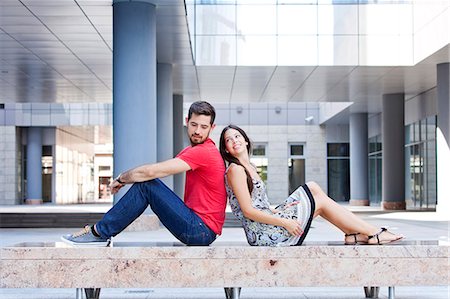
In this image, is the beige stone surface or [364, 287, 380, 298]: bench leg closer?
the beige stone surface

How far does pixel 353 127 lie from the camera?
38.4 meters

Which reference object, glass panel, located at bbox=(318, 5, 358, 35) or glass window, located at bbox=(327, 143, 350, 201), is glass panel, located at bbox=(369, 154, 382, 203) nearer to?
glass window, located at bbox=(327, 143, 350, 201)

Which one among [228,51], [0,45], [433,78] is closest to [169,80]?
[228,51]

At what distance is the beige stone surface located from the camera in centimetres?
514

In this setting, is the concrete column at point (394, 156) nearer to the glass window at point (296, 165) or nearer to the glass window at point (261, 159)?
the glass window at point (296, 165)

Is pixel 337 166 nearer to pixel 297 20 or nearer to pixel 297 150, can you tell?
pixel 297 150

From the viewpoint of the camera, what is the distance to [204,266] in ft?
17.0

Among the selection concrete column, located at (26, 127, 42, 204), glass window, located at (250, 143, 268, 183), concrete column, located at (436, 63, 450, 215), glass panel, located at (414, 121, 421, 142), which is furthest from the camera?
glass window, located at (250, 143, 268, 183)

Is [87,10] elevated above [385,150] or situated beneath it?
elevated above

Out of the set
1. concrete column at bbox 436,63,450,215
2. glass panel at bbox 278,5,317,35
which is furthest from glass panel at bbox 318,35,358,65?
concrete column at bbox 436,63,450,215

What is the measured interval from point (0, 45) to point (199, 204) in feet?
51.5

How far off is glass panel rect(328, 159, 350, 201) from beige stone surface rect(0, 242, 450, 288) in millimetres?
40727

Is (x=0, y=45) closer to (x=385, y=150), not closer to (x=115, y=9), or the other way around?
(x=115, y=9)

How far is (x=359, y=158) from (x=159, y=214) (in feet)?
111
